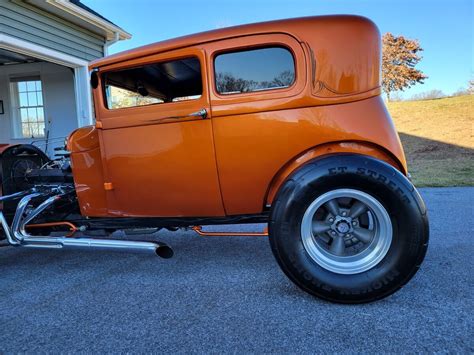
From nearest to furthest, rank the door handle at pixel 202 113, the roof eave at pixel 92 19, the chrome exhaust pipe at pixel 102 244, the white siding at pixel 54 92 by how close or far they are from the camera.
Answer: the door handle at pixel 202 113 → the chrome exhaust pipe at pixel 102 244 → the roof eave at pixel 92 19 → the white siding at pixel 54 92

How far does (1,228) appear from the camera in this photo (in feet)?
10.5

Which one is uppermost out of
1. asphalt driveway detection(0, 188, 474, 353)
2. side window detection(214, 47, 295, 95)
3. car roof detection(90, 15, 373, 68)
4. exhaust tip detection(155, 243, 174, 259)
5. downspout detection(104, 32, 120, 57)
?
downspout detection(104, 32, 120, 57)

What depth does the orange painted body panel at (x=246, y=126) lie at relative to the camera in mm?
2521

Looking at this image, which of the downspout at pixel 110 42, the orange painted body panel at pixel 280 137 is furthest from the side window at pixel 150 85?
the downspout at pixel 110 42

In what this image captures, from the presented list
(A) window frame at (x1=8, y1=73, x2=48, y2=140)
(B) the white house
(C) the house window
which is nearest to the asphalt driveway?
(B) the white house

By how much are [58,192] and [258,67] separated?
7.60 feet

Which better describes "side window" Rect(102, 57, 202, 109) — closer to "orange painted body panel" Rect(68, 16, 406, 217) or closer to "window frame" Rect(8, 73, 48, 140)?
"orange painted body panel" Rect(68, 16, 406, 217)

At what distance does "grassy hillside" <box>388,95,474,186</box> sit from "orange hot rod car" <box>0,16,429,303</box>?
6608 mm

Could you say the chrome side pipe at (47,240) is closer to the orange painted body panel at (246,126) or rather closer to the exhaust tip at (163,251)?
the exhaust tip at (163,251)

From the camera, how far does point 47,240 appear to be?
3023 mm

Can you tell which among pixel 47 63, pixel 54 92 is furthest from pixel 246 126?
pixel 47 63

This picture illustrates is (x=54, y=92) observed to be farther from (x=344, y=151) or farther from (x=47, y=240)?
(x=344, y=151)

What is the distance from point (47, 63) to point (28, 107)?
4.44ft

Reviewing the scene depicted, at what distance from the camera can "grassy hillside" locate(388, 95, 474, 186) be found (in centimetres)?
926
